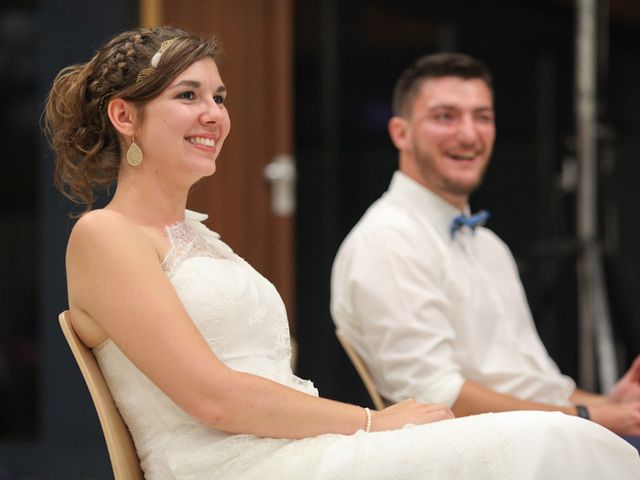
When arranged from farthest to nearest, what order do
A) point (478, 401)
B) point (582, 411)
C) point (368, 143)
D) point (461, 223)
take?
point (368, 143), point (461, 223), point (582, 411), point (478, 401)

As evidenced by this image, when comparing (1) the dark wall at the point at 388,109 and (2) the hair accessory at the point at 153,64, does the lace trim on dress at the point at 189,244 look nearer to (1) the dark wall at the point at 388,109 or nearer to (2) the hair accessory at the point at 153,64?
(2) the hair accessory at the point at 153,64

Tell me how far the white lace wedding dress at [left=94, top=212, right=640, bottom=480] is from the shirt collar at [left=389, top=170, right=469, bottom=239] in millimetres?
943

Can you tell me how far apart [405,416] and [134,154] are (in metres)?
0.71

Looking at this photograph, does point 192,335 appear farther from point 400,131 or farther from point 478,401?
point 400,131

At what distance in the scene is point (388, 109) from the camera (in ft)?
21.2

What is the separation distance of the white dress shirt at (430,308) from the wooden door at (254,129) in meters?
1.98

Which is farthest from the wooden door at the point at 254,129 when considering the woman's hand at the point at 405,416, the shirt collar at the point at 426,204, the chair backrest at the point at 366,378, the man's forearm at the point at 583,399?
the woman's hand at the point at 405,416

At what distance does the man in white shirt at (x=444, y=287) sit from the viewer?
2732 millimetres

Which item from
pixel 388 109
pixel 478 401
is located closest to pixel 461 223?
pixel 478 401

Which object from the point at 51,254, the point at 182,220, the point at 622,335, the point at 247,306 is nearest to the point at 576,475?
the point at 247,306

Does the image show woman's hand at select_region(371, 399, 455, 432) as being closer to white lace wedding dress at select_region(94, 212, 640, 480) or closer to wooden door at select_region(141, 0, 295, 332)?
white lace wedding dress at select_region(94, 212, 640, 480)

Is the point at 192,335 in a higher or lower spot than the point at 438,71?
lower

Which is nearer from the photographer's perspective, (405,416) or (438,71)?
(405,416)

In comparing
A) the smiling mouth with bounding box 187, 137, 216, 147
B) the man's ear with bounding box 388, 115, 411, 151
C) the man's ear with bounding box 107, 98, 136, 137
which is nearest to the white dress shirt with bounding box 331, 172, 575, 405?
the man's ear with bounding box 388, 115, 411, 151
